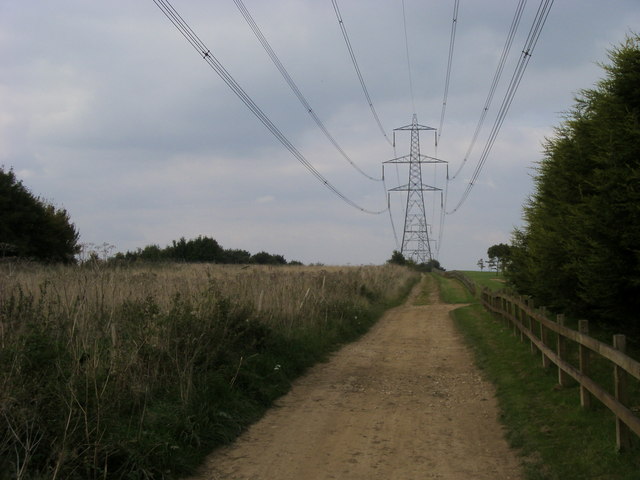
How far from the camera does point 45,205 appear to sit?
38469mm

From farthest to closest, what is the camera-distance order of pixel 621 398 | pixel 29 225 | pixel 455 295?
pixel 455 295 < pixel 29 225 < pixel 621 398

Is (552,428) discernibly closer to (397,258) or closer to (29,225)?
(29,225)

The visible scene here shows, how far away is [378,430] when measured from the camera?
7379 mm

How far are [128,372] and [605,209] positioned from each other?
24.8 ft

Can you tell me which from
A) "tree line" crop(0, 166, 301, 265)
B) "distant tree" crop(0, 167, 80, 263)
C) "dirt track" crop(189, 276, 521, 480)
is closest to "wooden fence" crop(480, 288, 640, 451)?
"dirt track" crop(189, 276, 521, 480)

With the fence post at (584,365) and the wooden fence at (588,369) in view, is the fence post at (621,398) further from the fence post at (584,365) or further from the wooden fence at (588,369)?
the fence post at (584,365)

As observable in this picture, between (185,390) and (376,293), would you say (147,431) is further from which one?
(376,293)

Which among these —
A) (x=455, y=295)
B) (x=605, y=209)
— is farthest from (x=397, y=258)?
(x=605, y=209)

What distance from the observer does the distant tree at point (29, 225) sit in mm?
32906

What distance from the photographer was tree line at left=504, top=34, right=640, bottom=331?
9.02 metres

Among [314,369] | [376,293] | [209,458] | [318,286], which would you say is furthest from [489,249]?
[209,458]

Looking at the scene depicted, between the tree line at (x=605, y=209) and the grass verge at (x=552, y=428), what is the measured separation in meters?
1.63

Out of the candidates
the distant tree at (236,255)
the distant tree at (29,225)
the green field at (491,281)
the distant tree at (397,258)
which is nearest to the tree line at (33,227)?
the distant tree at (29,225)

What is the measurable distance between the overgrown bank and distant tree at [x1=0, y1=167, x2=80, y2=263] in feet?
76.0
